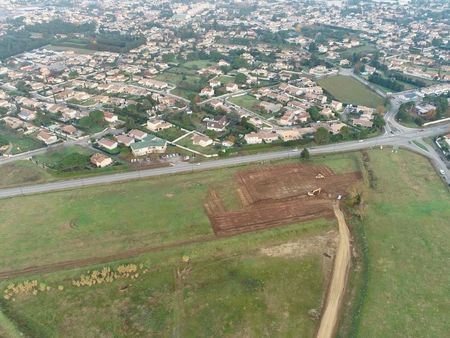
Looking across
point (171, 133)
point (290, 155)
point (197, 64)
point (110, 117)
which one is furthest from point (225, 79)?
point (290, 155)

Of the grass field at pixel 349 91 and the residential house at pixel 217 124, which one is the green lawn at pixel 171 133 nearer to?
the residential house at pixel 217 124

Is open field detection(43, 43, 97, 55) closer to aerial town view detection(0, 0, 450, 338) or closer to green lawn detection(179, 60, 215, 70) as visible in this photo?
aerial town view detection(0, 0, 450, 338)

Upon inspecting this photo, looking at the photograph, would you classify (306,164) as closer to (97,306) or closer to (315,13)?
(97,306)

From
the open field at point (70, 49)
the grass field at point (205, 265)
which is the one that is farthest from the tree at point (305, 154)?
the open field at point (70, 49)

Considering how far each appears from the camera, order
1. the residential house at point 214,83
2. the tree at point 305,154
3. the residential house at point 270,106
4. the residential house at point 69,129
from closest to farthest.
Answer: the tree at point 305,154 → the residential house at point 69,129 → the residential house at point 270,106 → the residential house at point 214,83

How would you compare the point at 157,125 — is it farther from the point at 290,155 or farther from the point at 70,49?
the point at 70,49

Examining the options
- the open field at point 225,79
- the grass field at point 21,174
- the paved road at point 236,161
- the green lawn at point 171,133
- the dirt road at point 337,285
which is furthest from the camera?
the open field at point 225,79
